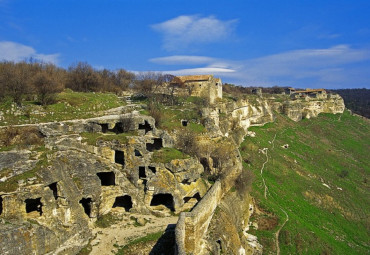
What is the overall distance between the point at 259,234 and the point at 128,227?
17.5m

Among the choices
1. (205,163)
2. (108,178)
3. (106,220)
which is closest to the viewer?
(106,220)

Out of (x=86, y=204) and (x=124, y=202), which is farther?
(x=124, y=202)

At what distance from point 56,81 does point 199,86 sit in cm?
3171

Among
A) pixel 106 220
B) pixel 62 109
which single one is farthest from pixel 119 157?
pixel 62 109

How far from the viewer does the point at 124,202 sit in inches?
1135

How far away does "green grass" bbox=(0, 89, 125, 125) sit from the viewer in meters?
31.1

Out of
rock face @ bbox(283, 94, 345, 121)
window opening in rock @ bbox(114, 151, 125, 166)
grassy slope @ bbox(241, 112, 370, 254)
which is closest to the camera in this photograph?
window opening in rock @ bbox(114, 151, 125, 166)

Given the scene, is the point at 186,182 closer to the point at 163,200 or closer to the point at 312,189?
the point at 163,200

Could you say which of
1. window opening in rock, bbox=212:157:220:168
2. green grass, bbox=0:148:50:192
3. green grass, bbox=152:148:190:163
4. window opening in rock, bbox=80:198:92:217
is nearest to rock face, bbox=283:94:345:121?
window opening in rock, bbox=212:157:220:168

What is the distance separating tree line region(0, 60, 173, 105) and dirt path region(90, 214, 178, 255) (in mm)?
18899

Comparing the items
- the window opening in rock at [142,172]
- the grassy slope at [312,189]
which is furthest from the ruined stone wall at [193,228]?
the grassy slope at [312,189]

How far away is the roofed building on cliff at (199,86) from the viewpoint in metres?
64.1

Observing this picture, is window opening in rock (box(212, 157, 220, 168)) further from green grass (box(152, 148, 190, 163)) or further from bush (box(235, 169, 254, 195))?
green grass (box(152, 148, 190, 163))

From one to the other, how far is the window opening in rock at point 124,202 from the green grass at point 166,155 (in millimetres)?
4323
